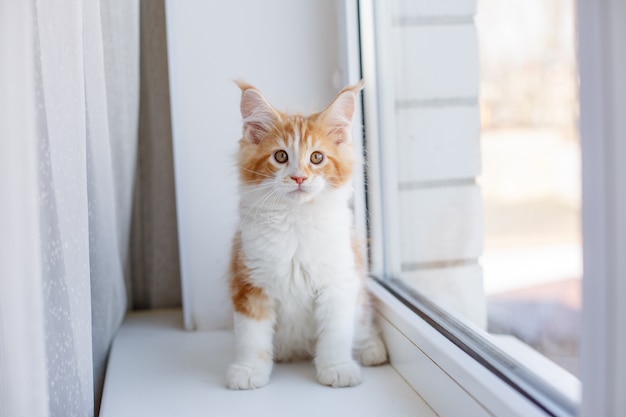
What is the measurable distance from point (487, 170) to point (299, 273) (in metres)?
0.42

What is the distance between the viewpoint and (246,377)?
121 centimetres

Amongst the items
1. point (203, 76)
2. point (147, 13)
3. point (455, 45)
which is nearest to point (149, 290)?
point (203, 76)

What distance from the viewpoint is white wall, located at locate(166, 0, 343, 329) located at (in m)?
1.59

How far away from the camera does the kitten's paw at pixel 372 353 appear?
4.38 feet

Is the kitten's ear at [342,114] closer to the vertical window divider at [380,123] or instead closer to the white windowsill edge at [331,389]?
the vertical window divider at [380,123]

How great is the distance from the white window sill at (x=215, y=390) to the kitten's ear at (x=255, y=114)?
19.4 inches

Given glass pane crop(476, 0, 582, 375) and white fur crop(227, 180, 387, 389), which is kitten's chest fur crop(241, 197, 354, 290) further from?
glass pane crop(476, 0, 582, 375)

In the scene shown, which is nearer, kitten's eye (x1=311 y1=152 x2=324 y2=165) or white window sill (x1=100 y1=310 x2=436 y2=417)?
white window sill (x1=100 y1=310 x2=436 y2=417)

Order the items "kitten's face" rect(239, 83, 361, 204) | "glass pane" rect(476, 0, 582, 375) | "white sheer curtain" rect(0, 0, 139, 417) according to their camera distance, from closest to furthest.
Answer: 1. "white sheer curtain" rect(0, 0, 139, 417)
2. "glass pane" rect(476, 0, 582, 375)
3. "kitten's face" rect(239, 83, 361, 204)

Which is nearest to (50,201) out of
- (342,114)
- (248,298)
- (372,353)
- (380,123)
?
(248,298)

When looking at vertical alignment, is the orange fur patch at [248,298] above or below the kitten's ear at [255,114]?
below

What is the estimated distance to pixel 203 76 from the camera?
62.8 inches

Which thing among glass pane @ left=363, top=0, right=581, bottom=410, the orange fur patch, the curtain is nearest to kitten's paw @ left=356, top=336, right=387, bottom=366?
glass pane @ left=363, top=0, right=581, bottom=410

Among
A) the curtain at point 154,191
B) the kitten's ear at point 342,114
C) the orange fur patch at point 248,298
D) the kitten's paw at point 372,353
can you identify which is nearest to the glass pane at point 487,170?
the kitten's paw at point 372,353
